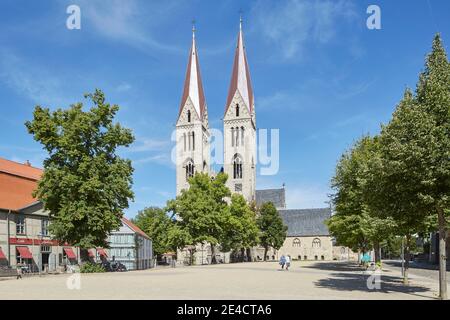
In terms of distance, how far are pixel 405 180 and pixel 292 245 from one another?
10104 cm

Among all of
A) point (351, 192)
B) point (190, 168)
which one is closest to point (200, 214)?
point (351, 192)

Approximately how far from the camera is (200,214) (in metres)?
59.3

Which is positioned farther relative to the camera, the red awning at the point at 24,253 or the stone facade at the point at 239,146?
the stone facade at the point at 239,146

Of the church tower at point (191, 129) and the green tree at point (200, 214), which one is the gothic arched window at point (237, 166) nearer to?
the church tower at point (191, 129)

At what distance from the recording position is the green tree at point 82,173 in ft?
115

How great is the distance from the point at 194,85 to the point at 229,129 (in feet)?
41.1

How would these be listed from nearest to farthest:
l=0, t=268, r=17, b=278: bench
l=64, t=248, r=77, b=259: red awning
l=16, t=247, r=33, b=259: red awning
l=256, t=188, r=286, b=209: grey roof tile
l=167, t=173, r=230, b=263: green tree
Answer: l=0, t=268, r=17, b=278: bench → l=16, t=247, r=33, b=259: red awning → l=64, t=248, r=77, b=259: red awning → l=167, t=173, r=230, b=263: green tree → l=256, t=188, r=286, b=209: grey roof tile

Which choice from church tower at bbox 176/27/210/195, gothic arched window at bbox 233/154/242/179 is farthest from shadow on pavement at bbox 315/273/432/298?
church tower at bbox 176/27/210/195

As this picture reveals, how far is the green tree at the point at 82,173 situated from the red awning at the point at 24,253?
956cm

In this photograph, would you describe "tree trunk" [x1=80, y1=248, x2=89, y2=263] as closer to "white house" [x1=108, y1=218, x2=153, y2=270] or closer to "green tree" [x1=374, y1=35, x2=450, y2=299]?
"green tree" [x1=374, y1=35, x2=450, y2=299]

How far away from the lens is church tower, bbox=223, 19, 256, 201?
104m

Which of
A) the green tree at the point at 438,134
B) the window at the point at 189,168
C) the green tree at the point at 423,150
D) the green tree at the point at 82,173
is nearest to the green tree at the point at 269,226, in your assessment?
the window at the point at 189,168

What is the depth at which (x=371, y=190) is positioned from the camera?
20.5 metres
